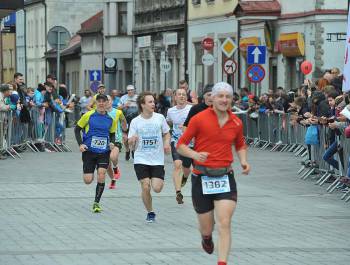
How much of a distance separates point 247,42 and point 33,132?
17.5 metres

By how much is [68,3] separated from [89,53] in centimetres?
1172

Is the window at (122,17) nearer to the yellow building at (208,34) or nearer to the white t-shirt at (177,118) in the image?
the yellow building at (208,34)

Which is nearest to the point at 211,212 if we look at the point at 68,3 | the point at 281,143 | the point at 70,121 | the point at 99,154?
the point at 99,154

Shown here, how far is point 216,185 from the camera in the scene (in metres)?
11.3

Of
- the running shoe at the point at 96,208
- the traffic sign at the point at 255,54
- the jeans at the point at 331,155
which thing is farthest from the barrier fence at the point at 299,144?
the running shoe at the point at 96,208

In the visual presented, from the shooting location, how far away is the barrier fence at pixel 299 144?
795 inches

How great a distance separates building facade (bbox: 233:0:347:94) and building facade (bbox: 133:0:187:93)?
10.9 m

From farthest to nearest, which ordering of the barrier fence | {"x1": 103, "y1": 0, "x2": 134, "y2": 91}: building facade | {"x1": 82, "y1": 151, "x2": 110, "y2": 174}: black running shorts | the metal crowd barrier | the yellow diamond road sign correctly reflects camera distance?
{"x1": 103, "y1": 0, "x2": 134, "y2": 91}: building facade
the yellow diamond road sign
the metal crowd barrier
the barrier fence
{"x1": 82, "y1": 151, "x2": 110, "y2": 174}: black running shorts

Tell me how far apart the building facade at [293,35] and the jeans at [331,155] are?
64.3ft

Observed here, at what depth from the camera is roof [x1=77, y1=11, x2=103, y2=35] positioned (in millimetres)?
80231

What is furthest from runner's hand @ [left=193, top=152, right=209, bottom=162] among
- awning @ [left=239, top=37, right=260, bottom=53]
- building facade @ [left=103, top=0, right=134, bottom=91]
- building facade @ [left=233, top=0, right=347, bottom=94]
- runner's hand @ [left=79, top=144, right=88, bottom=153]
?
building facade @ [left=103, top=0, right=134, bottom=91]

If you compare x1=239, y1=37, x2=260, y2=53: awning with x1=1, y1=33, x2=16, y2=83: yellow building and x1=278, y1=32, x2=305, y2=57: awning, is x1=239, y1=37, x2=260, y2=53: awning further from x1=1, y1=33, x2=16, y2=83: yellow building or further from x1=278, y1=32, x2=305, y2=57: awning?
x1=1, y1=33, x2=16, y2=83: yellow building

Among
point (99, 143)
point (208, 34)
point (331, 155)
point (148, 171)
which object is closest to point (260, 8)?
point (208, 34)

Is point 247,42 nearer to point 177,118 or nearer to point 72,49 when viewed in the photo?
point 177,118
